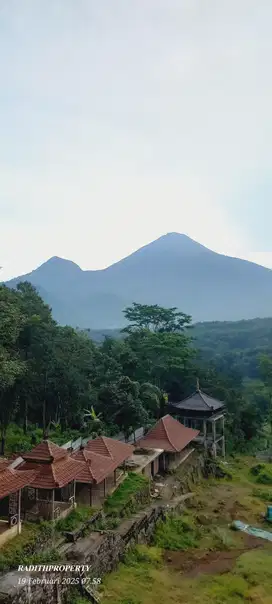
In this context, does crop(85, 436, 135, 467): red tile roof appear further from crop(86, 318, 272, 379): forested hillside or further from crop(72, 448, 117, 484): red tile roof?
crop(86, 318, 272, 379): forested hillside

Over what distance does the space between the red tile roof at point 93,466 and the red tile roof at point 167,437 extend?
6327 mm

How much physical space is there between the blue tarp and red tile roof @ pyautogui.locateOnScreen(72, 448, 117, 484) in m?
6.21

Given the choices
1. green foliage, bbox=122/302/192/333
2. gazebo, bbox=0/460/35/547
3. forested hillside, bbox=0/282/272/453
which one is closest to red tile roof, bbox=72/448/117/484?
gazebo, bbox=0/460/35/547

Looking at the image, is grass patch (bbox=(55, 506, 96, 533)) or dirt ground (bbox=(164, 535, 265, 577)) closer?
grass patch (bbox=(55, 506, 96, 533))

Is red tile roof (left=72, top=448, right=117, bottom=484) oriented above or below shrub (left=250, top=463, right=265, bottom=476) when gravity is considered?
above

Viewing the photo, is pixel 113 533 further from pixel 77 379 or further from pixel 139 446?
pixel 77 379

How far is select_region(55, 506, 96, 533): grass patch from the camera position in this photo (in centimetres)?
1653

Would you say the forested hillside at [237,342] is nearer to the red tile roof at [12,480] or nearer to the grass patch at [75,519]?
the grass patch at [75,519]

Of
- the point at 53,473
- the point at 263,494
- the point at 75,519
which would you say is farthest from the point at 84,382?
the point at 53,473

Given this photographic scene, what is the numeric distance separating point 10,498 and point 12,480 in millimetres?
540

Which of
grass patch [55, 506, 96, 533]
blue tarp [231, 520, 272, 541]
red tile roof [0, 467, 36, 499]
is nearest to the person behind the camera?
red tile roof [0, 467, 36, 499]

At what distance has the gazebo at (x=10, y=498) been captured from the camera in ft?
48.5

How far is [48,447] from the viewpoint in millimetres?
17531

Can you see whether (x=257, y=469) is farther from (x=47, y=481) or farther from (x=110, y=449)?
(x=47, y=481)
